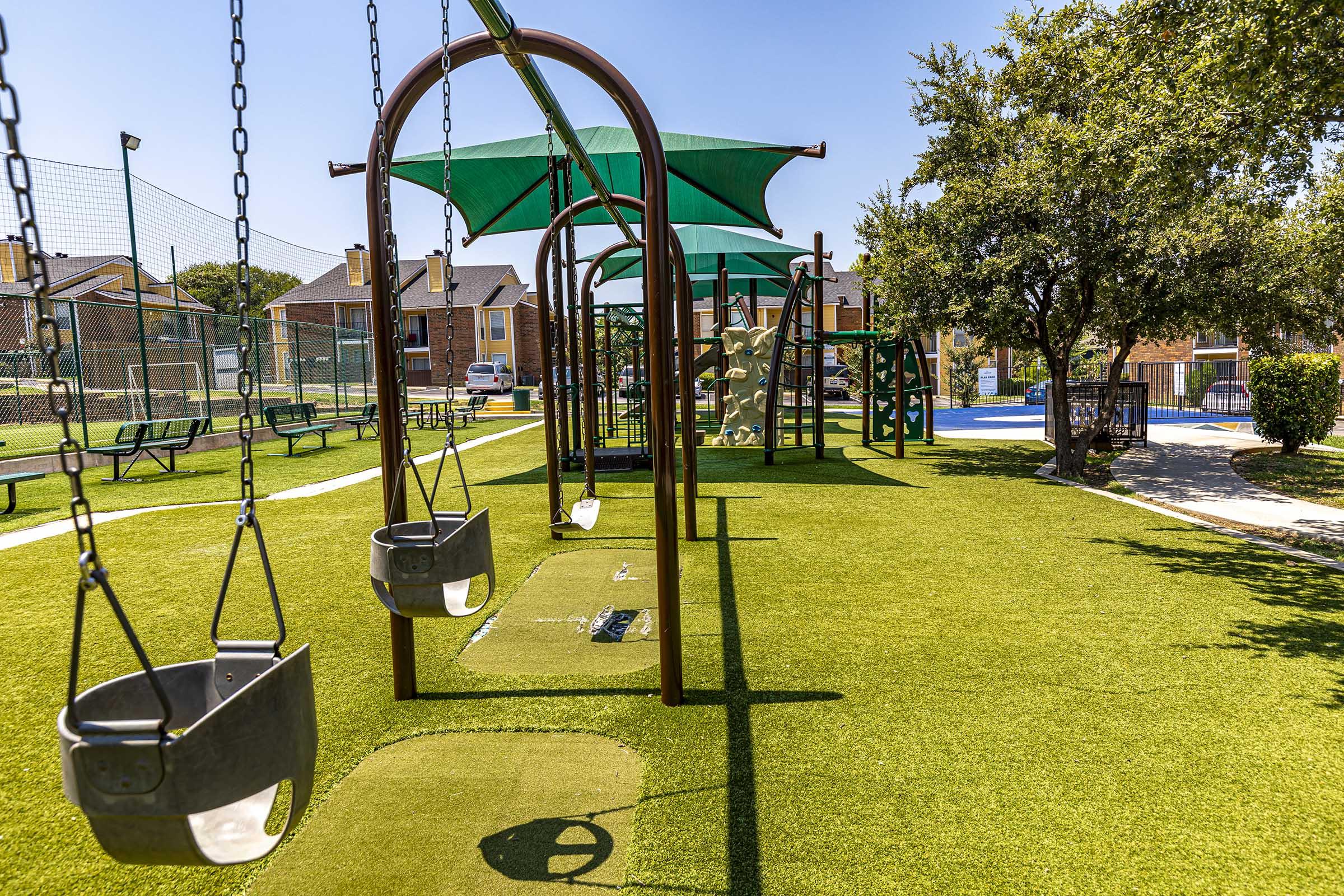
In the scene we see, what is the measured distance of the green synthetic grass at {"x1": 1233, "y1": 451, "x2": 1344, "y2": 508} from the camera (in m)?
9.88

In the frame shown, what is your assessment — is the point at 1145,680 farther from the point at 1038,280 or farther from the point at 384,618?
the point at 1038,280

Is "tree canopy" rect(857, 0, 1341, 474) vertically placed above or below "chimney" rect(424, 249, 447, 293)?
below

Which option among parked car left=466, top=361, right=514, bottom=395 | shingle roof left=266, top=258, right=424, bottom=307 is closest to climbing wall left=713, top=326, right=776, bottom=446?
parked car left=466, top=361, right=514, bottom=395

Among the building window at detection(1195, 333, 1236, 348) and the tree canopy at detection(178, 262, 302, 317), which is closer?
the building window at detection(1195, 333, 1236, 348)

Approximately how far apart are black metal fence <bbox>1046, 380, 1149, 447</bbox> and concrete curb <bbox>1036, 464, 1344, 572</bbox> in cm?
507

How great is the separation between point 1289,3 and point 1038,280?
6237mm

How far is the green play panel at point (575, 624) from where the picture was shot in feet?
14.1

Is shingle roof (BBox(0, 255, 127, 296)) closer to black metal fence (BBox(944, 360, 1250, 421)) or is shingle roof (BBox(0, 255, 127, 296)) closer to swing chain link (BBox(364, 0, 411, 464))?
swing chain link (BBox(364, 0, 411, 464))

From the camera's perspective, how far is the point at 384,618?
5059mm

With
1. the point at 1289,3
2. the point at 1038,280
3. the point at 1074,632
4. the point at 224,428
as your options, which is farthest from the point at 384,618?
the point at 224,428

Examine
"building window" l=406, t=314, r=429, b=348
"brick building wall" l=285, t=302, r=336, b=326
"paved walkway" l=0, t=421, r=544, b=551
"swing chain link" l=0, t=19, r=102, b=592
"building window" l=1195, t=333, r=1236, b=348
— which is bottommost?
"paved walkway" l=0, t=421, r=544, b=551

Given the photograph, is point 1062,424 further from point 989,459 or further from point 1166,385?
point 1166,385

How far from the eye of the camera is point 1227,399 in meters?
27.1

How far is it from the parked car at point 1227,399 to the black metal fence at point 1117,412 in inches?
433
